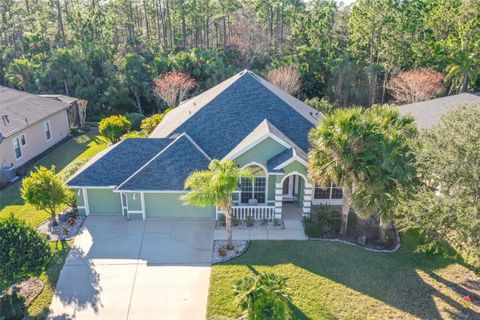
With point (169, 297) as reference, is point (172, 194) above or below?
above

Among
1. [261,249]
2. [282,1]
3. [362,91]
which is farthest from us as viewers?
[282,1]

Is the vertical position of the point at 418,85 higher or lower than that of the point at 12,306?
higher

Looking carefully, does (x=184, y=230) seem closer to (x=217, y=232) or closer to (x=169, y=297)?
(x=217, y=232)

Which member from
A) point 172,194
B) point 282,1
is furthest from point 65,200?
point 282,1

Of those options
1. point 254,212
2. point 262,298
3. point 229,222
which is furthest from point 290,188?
point 262,298

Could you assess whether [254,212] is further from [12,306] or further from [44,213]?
[44,213]

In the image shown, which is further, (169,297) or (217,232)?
(217,232)

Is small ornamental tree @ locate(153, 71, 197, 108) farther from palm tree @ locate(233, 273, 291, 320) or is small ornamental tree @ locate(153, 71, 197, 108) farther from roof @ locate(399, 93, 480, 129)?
palm tree @ locate(233, 273, 291, 320)
